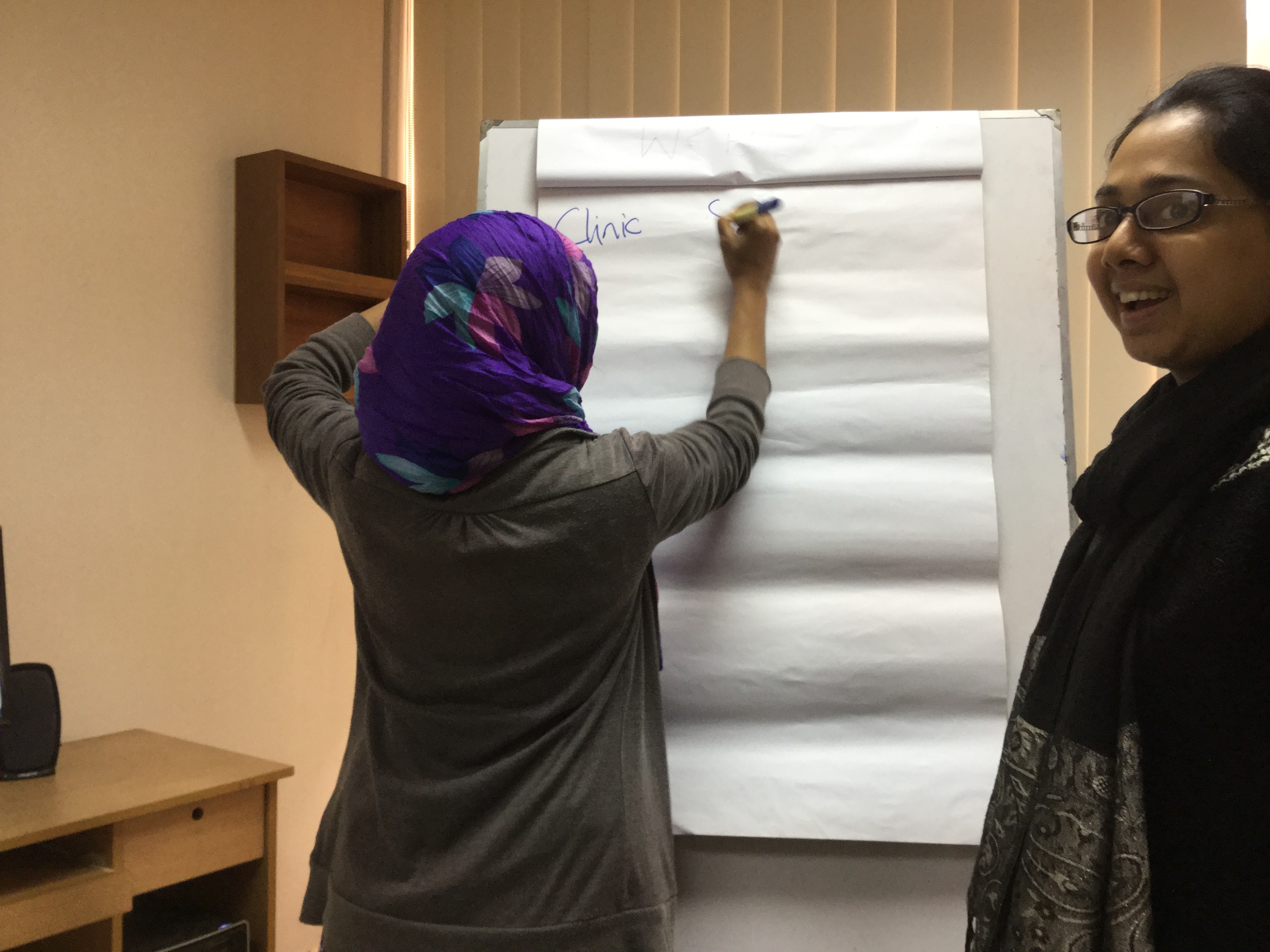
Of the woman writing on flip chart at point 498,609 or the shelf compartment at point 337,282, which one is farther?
the shelf compartment at point 337,282

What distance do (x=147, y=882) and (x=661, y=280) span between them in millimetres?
1233

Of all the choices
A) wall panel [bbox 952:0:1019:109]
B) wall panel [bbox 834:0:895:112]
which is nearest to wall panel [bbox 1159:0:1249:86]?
wall panel [bbox 952:0:1019:109]

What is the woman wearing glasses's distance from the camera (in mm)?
611

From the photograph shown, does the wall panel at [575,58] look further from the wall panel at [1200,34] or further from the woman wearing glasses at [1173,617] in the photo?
the woman wearing glasses at [1173,617]

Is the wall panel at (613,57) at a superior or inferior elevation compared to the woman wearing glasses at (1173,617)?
superior

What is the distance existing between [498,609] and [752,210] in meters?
0.57

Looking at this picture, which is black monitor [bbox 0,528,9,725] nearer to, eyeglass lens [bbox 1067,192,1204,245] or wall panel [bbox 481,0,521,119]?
wall panel [bbox 481,0,521,119]

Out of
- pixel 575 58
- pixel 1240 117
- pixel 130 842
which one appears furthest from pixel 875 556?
pixel 575 58

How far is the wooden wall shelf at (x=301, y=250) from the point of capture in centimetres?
213

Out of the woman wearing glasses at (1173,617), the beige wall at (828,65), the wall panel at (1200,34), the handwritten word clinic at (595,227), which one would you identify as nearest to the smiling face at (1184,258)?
the woman wearing glasses at (1173,617)

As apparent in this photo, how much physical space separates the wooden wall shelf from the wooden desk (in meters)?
0.82

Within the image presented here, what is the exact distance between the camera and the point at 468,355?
2.61ft

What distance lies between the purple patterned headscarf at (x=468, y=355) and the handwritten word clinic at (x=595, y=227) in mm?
324

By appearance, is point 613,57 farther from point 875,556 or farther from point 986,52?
point 875,556
